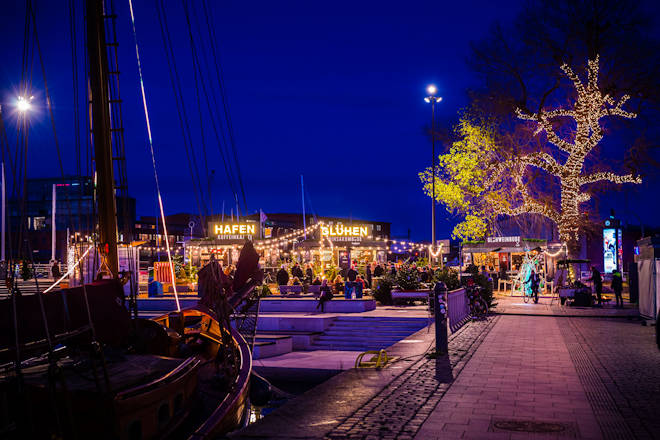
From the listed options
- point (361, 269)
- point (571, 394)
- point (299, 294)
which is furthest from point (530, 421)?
point (361, 269)

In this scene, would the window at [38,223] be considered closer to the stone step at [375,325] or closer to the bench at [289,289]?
the bench at [289,289]

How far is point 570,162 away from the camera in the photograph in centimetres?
3177

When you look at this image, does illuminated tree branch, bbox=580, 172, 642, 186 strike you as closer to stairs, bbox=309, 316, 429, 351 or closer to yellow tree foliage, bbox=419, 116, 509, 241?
yellow tree foliage, bbox=419, 116, 509, 241

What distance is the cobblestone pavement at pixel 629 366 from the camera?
757 cm

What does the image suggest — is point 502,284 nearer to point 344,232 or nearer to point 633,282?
point 344,232

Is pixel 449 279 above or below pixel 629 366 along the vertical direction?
above

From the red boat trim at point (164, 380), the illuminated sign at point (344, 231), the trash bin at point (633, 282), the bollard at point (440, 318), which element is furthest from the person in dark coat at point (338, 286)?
the red boat trim at point (164, 380)

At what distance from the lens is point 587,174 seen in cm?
3225

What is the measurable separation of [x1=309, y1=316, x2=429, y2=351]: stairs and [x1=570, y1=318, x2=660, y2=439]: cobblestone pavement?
203 inches

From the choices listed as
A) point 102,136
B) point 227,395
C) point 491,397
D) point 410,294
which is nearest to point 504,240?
point 410,294

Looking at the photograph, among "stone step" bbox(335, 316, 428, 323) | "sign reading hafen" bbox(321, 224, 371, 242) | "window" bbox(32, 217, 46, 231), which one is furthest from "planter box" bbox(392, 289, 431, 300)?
"window" bbox(32, 217, 46, 231)

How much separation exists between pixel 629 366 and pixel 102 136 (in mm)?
10605

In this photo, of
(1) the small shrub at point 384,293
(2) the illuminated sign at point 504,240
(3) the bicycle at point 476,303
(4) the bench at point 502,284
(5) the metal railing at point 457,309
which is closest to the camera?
(5) the metal railing at point 457,309

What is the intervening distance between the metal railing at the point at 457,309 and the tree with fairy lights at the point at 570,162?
45.8ft
